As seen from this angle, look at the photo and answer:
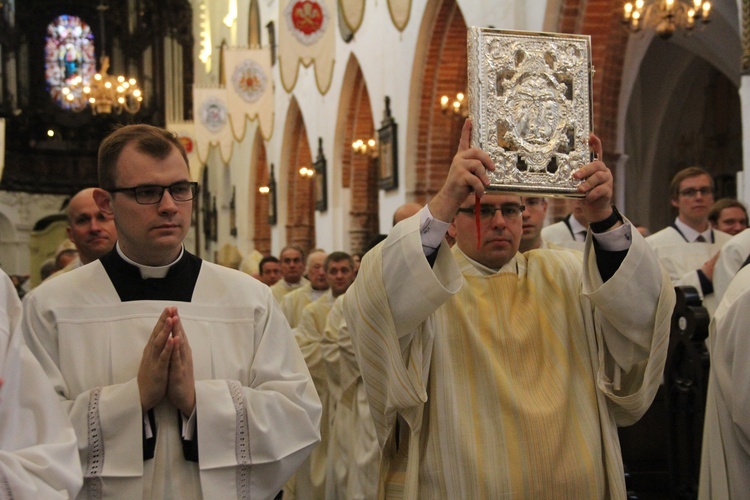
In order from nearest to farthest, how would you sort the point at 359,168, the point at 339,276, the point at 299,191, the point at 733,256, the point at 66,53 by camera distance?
the point at 733,256
the point at 339,276
the point at 359,168
the point at 299,191
the point at 66,53

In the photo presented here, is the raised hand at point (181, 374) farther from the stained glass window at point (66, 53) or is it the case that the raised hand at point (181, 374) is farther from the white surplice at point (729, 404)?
the stained glass window at point (66, 53)

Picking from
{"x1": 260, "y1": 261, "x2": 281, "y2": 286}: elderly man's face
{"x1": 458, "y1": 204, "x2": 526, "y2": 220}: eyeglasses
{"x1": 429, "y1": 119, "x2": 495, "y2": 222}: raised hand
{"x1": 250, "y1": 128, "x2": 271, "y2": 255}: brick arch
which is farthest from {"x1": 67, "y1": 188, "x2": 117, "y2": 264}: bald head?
{"x1": 250, "y1": 128, "x2": 271, "y2": 255}: brick arch

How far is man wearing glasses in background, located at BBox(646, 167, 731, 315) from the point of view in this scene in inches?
275

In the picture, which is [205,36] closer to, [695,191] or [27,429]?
[695,191]

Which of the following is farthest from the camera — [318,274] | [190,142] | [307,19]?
[190,142]

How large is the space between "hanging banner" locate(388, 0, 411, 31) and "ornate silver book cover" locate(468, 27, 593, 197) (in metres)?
10.9

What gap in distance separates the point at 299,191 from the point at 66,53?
55.1 feet

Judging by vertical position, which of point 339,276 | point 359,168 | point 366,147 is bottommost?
point 339,276

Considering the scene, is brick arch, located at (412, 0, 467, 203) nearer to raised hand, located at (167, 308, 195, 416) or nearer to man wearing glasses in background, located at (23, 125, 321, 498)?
man wearing glasses in background, located at (23, 125, 321, 498)

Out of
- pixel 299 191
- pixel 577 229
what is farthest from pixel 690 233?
pixel 299 191

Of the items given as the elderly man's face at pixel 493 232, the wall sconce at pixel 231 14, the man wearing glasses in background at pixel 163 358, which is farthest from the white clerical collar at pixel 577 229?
the wall sconce at pixel 231 14

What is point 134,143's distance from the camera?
321 cm

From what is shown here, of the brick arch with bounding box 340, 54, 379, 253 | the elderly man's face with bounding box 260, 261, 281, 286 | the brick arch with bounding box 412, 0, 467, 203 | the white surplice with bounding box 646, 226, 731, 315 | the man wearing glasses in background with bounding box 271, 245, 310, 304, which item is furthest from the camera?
the brick arch with bounding box 340, 54, 379, 253

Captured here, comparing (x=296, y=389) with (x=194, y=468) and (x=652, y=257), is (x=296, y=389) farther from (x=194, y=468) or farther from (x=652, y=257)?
(x=652, y=257)
